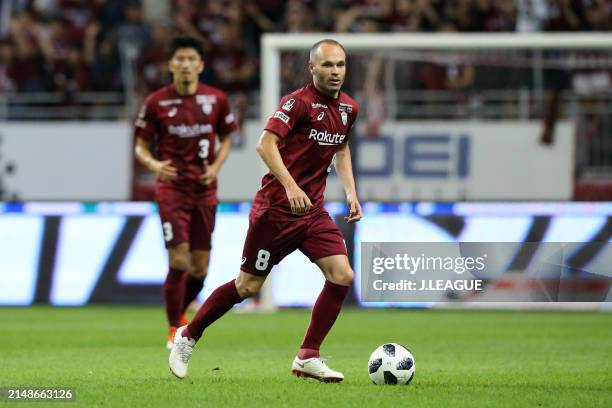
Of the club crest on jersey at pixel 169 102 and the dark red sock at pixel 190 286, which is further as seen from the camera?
the dark red sock at pixel 190 286

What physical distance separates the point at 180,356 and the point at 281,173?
1293 mm

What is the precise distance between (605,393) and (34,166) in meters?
13.5

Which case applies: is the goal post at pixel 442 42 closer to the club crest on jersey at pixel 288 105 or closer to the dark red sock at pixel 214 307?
the dark red sock at pixel 214 307

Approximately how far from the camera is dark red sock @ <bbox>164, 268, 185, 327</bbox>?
10.6m

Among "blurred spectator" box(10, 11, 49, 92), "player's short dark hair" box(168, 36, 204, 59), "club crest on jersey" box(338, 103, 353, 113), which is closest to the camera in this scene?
"club crest on jersey" box(338, 103, 353, 113)

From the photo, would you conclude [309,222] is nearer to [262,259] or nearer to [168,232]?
[262,259]

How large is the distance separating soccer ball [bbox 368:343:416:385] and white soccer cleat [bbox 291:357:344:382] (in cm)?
22

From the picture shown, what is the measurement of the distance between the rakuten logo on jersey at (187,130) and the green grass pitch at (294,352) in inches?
68.5

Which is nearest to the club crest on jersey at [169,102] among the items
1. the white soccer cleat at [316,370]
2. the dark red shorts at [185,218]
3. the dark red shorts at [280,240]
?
the dark red shorts at [185,218]

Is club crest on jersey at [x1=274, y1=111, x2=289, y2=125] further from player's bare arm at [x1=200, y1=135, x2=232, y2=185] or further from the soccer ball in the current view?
player's bare arm at [x1=200, y1=135, x2=232, y2=185]

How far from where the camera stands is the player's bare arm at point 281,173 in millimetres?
7416

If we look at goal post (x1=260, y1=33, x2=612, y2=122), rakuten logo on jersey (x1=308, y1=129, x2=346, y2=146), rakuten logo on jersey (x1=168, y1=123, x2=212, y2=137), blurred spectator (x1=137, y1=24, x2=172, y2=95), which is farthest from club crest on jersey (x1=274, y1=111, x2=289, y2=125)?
blurred spectator (x1=137, y1=24, x2=172, y2=95)

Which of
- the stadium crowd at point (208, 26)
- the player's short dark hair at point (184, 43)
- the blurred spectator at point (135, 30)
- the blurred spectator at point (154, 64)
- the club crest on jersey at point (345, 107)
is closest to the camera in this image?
the club crest on jersey at point (345, 107)

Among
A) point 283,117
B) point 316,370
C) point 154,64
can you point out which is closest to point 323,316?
point 316,370
